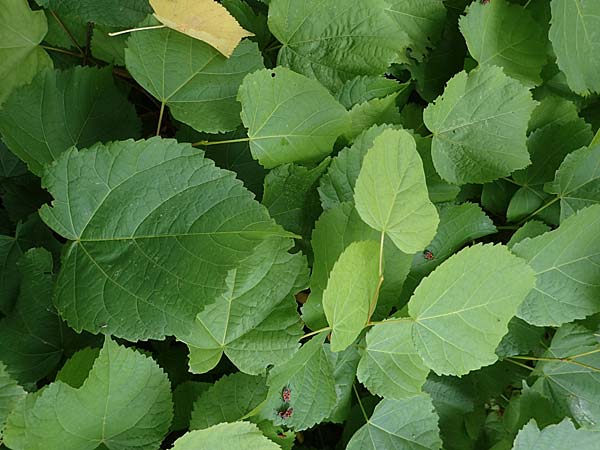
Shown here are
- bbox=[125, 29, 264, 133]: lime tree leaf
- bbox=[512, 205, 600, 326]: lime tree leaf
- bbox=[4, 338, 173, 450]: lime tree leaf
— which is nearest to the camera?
bbox=[4, 338, 173, 450]: lime tree leaf

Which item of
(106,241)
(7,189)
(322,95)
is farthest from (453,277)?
(7,189)

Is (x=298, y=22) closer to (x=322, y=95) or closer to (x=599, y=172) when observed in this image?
(x=322, y=95)

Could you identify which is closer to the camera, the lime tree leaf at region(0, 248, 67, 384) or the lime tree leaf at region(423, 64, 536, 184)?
the lime tree leaf at region(0, 248, 67, 384)

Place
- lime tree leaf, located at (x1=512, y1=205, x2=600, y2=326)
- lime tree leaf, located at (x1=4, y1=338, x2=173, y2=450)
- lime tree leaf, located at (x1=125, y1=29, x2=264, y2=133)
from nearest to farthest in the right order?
lime tree leaf, located at (x1=4, y1=338, x2=173, y2=450), lime tree leaf, located at (x1=125, y1=29, x2=264, y2=133), lime tree leaf, located at (x1=512, y1=205, x2=600, y2=326)

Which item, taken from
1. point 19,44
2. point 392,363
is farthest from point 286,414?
point 19,44

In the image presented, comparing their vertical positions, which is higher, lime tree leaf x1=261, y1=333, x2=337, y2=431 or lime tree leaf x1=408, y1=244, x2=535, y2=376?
lime tree leaf x1=408, y1=244, x2=535, y2=376

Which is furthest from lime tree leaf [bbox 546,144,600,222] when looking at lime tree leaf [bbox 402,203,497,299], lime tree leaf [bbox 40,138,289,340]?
lime tree leaf [bbox 40,138,289,340]

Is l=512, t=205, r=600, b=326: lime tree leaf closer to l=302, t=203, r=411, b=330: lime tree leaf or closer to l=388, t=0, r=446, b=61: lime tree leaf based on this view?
l=302, t=203, r=411, b=330: lime tree leaf

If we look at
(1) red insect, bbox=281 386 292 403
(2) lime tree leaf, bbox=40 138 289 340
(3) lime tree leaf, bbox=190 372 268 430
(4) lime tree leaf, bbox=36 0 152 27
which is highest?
(4) lime tree leaf, bbox=36 0 152 27
